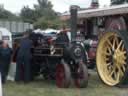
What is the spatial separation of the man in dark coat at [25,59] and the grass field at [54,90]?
0.34m

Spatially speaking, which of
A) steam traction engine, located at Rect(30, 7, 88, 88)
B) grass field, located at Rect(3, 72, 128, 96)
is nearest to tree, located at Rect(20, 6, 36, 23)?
steam traction engine, located at Rect(30, 7, 88, 88)

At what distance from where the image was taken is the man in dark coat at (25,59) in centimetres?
1456

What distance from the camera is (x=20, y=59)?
14742mm

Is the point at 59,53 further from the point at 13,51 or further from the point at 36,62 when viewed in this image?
the point at 13,51

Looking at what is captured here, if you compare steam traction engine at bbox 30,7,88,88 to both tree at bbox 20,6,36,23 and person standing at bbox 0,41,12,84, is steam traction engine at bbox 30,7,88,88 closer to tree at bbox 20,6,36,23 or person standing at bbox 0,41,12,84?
person standing at bbox 0,41,12,84

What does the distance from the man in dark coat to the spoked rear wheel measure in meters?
2.07

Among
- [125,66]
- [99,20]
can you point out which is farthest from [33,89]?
[99,20]

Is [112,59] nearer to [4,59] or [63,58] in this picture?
[63,58]

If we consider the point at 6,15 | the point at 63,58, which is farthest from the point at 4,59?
the point at 6,15

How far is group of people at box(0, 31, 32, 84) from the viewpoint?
14594 mm

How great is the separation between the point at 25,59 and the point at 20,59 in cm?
19

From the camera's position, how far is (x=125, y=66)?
1349 centimetres

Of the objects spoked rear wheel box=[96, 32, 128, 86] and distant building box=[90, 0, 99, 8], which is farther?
distant building box=[90, 0, 99, 8]

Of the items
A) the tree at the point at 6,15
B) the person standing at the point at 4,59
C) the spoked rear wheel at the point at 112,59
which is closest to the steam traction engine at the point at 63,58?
the spoked rear wheel at the point at 112,59
